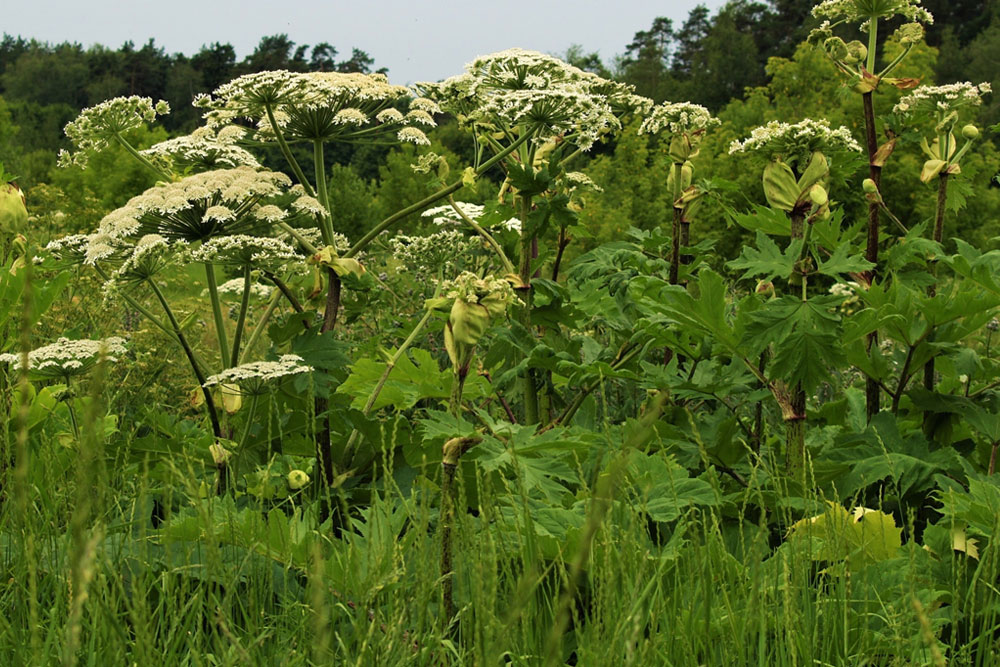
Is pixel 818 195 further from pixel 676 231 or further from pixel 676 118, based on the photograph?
pixel 676 118

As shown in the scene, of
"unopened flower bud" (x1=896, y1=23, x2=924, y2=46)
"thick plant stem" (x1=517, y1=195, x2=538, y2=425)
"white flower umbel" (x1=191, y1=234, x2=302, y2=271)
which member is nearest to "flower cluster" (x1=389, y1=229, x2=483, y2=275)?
"thick plant stem" (x1=517, y1=195, x2=538, y2=425)

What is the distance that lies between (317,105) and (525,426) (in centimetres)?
132

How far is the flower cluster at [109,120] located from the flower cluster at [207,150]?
12cm

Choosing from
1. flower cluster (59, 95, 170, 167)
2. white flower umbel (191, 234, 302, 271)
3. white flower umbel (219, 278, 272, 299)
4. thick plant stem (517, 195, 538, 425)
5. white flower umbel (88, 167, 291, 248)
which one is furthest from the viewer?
white flower umbel (219, 278, 272, 299)

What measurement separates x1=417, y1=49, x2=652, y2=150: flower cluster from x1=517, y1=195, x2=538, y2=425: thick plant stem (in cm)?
34

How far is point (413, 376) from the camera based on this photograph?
2725 millimetres

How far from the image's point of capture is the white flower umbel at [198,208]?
2.53 metres

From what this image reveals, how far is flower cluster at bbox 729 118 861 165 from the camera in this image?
2516mm

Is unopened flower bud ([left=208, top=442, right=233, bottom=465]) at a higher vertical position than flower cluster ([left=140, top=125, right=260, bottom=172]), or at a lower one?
lower

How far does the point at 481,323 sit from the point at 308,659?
819mm

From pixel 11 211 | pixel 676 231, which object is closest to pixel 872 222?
pixel 676 231

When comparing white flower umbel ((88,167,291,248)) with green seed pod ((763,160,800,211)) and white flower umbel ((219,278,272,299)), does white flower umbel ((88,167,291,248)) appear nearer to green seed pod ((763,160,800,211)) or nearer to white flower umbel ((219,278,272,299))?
white flower umbel ((219,278,272,299))

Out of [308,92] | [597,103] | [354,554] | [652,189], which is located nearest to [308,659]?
[354,554]

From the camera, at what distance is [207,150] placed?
9.76 ft
